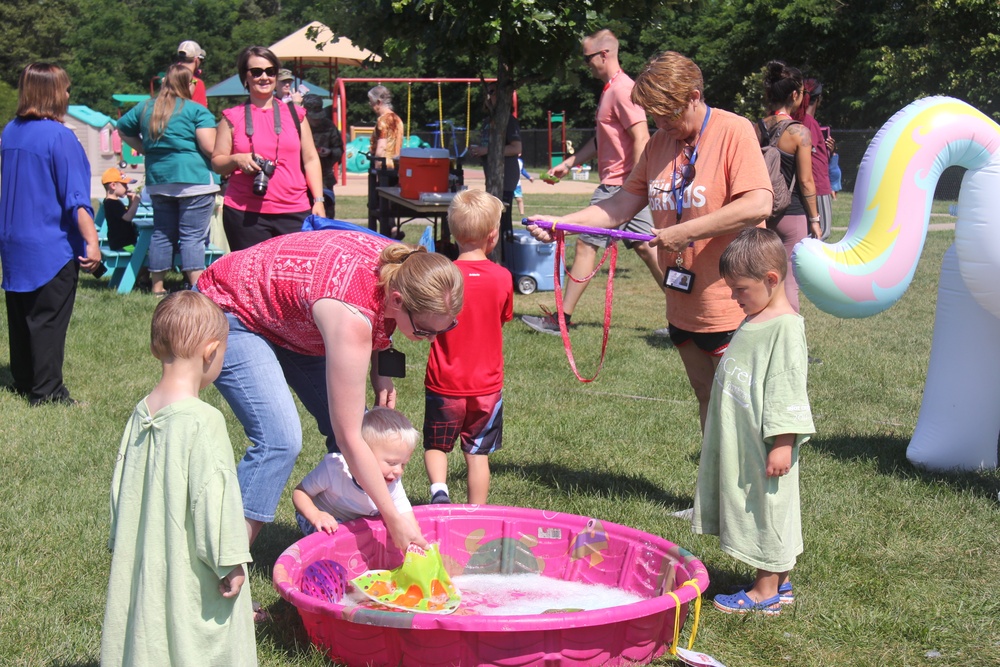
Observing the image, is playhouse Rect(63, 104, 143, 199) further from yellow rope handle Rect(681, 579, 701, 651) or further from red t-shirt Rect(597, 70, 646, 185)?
yellow rope handle Rect(681, 579, 701, 651)

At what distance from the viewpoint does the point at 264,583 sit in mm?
3811

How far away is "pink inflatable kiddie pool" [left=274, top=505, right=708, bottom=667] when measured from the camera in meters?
3.01

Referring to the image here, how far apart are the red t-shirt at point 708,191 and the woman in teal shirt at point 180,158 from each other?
4.91m

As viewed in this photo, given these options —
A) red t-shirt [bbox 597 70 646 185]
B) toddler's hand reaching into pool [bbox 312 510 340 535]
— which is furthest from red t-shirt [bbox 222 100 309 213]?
toddler's hand reaching into pool [bbox 312 510 340 535]

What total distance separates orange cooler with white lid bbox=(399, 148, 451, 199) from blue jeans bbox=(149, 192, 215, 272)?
7.82 feet

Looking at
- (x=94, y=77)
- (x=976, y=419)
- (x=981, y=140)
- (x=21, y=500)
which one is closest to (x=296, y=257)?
(x=21, y=500)

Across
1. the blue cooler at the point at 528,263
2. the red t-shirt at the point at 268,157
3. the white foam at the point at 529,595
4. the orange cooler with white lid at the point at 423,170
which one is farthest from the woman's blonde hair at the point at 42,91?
the blue cooler at the point at 528,263

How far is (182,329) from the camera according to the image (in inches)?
102

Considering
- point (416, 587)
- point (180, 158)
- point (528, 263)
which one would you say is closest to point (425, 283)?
point (416, 587)

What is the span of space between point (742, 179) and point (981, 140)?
140 centimetres

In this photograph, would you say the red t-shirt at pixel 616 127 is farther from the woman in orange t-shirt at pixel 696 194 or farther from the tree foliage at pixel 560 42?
the woman in orange t-shirt at pixel 696 194

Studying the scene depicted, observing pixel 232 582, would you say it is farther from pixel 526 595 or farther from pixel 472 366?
pixel 472 366

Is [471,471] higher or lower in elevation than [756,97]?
lower

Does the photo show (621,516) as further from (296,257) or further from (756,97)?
(756,97)
